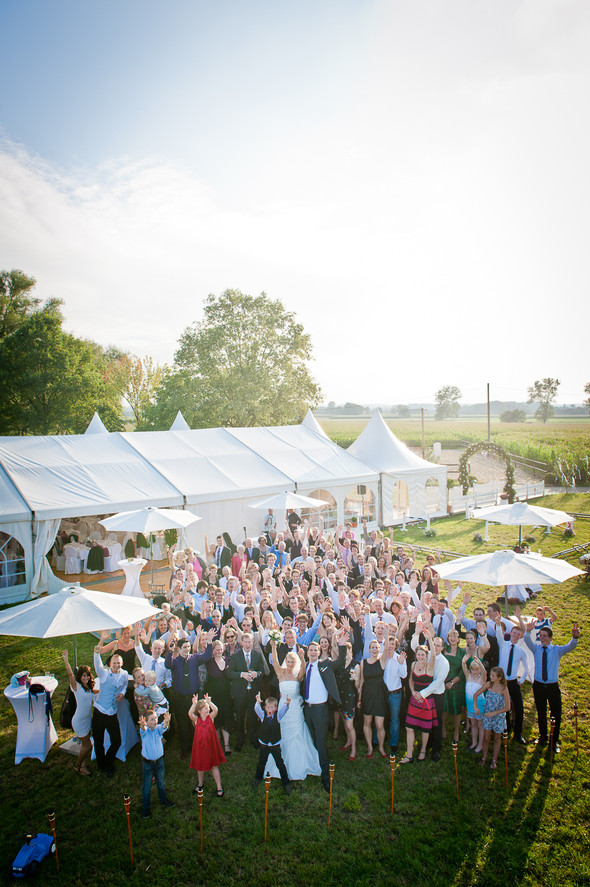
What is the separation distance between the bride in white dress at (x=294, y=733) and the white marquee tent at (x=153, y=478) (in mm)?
8554

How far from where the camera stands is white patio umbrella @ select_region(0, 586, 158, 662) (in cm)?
596

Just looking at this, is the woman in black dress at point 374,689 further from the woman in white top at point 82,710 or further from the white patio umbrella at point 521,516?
the white patio umbrella at point 521,516

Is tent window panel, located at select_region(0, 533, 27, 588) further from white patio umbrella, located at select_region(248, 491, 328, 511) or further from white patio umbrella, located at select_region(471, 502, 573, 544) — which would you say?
white patio umbrella, located at select_region(471, 502, 573, 544)

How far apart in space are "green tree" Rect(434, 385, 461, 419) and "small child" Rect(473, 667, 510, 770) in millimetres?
111946

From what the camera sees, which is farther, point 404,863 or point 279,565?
point 279,565

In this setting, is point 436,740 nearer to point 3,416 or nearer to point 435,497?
point 435,497

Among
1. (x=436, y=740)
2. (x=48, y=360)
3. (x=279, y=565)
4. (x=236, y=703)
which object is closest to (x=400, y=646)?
(x=436, y=740)

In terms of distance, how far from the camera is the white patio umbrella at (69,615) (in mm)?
5957

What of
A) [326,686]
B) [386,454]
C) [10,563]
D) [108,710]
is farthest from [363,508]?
[108,710]

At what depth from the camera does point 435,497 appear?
2884cm

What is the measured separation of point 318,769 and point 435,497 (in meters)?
24.0

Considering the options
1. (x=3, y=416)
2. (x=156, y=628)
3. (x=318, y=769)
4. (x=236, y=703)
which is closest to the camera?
(x=318, y=769)

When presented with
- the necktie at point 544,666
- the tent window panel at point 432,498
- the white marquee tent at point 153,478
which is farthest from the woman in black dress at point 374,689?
the tent window panel at point 432,498

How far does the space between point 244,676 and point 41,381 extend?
28853mm
